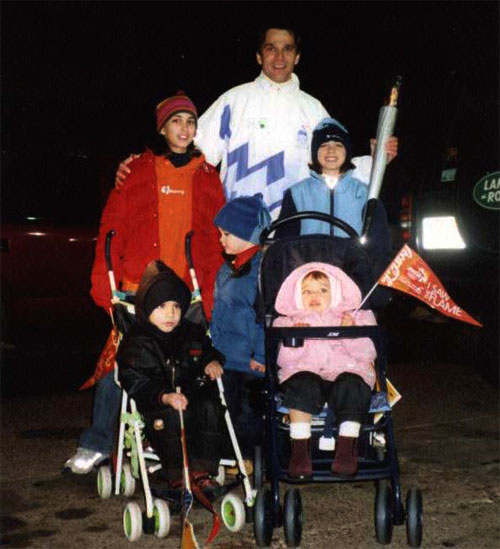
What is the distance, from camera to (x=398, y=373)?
24.3ft

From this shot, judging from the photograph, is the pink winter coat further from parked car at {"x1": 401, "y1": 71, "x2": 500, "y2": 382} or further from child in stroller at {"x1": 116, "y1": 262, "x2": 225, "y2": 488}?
parked car at {"x1": 401, "y1": 71, "x2": 500, "y2": 382}

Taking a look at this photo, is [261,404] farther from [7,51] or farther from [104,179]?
[7,51]

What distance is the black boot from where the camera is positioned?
12.0 feet

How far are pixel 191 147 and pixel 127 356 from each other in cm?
137

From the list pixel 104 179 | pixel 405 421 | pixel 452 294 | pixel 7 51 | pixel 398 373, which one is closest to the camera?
pixel 405 421

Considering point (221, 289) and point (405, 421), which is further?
point (405, 421)

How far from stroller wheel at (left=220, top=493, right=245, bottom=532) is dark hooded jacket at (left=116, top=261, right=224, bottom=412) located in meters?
0.53

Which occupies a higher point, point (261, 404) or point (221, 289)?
point (221, 289)

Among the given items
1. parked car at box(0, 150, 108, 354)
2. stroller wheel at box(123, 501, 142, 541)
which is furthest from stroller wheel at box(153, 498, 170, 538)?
parked car at box(0, 150, 108, 354)

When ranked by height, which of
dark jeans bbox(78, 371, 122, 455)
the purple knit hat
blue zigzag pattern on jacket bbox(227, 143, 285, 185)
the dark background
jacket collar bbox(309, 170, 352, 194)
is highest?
the dark background

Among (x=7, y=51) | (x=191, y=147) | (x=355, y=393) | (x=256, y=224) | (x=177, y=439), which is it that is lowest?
(x=177, y=439)

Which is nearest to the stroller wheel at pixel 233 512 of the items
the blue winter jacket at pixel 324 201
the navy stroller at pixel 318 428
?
the navy stroller at pixel 318 428

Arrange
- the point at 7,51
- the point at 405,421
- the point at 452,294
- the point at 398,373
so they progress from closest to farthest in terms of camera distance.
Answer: the point at 405,421 → the point at 452,294 → the point at 398,373 → the point at 7,51

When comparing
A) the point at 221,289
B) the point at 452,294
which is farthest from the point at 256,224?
the point at 452,294
